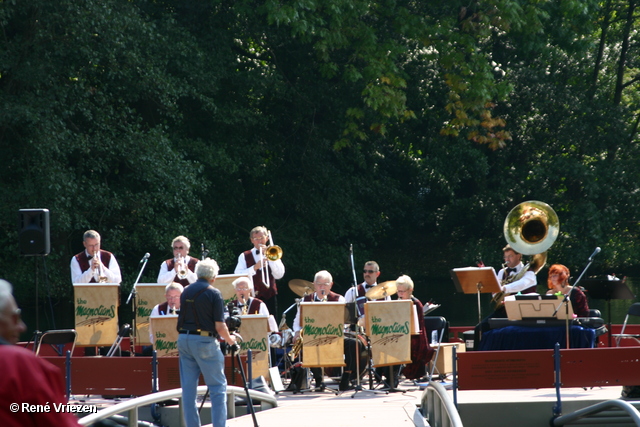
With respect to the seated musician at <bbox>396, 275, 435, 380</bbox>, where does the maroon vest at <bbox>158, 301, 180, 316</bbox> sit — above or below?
above

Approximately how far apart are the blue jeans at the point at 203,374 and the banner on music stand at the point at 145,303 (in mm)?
3128

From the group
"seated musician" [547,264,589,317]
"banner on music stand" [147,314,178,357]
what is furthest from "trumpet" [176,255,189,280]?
"seated musician" [547,264,589,317]

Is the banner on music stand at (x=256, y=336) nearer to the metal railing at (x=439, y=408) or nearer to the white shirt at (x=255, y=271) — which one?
the white shirt at (x=255, y=271)

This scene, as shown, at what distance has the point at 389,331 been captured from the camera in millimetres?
9617

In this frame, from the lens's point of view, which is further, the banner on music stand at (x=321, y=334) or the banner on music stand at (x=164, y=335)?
the banner on music stand at (x=321, y=334)

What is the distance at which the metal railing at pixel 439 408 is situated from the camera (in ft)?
18.5

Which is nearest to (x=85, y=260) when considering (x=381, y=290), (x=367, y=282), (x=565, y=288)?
(x=367, y=282)

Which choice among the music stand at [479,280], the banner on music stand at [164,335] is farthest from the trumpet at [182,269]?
the music stand at [479,280]

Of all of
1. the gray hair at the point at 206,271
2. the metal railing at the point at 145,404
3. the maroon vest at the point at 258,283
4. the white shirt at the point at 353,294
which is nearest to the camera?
the metal railing at the point at 145,404

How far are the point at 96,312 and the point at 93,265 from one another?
0.76 meters

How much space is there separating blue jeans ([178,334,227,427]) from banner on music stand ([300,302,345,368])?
2333 mm

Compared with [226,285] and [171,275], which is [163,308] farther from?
[171,275]

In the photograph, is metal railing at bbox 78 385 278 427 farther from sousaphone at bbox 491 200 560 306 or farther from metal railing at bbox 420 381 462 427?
sousaphone at bbox 491 200 560 306

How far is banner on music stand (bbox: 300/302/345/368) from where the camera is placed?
9445 millimetres
